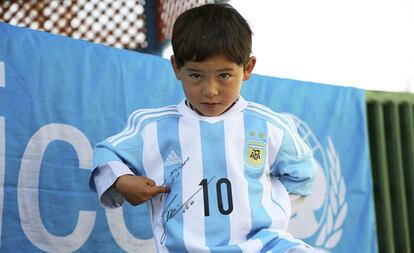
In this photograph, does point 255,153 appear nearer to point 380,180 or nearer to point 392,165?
point 380,180

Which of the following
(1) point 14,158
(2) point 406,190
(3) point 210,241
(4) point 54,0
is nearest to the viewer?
(3) point 210,241

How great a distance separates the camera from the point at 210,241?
5.32 ft

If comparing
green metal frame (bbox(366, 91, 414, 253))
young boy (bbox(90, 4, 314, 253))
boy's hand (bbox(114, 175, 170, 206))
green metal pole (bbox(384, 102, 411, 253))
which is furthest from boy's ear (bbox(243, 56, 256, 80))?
green metal pole (bbox(384, 102, 411, 253))

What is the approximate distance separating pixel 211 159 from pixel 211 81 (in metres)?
0.19

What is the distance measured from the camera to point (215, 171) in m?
1.68

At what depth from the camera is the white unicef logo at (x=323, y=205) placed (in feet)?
10.0

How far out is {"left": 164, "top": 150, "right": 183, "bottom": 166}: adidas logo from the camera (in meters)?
1.72

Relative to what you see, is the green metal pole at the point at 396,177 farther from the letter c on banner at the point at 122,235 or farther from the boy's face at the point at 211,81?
the boy's face at the point at 211,81

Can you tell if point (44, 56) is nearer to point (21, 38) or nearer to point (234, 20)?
point (21, 38)

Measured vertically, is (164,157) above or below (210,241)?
above

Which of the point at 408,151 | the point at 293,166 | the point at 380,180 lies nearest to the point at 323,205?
the point at 380,180

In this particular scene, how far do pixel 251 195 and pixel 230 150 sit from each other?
123 mm

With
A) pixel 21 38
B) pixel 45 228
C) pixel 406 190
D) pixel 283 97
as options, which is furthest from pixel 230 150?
pixel 406 190

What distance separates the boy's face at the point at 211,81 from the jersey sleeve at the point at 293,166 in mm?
200
